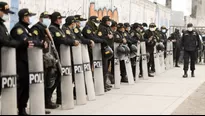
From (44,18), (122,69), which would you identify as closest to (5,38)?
(44,18)

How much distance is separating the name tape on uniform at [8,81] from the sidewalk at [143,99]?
131cm

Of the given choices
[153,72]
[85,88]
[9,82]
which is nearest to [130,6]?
[153,72]

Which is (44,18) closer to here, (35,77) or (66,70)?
(66,70)

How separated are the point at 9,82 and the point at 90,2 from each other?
801 centimetres

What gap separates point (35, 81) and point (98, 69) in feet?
9.37

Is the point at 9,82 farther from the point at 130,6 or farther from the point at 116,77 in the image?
the point at 130,6

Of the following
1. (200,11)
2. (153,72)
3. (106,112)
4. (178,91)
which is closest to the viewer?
(106,112)

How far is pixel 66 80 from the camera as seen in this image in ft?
26.2

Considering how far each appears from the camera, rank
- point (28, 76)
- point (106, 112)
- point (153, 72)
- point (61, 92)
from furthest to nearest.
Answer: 1. point (153, 72)
2. point (61, 92)
3. point (106, 112)
4. point (28, 76)

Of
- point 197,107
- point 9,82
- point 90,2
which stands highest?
point 90,2

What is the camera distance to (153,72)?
15648 mm

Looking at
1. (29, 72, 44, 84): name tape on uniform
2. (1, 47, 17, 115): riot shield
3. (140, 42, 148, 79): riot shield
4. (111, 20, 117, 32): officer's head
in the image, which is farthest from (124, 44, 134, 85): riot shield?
(1, 47, 17, 115): riot shield

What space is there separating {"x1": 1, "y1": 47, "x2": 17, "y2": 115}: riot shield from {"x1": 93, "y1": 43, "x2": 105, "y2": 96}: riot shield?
3.26 metres

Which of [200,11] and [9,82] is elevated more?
[200,11]
